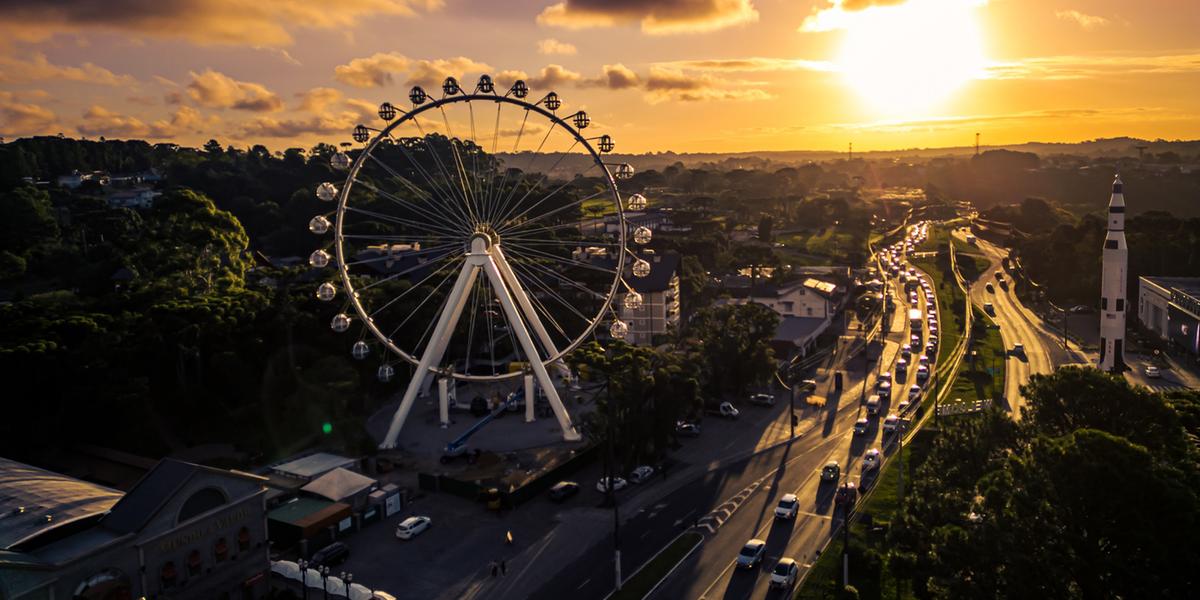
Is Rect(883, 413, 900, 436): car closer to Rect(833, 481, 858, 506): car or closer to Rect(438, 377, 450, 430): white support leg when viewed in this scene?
Rect(833, 481, 858, 506): car

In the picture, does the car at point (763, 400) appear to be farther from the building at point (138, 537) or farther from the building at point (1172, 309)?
the building at point (1172, 309)

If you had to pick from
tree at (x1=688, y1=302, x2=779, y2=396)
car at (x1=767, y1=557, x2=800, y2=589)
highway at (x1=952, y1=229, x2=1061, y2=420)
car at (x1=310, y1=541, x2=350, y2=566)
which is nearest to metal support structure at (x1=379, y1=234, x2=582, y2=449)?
tree at (x1=688, y1=302, x2=779, y2=396)

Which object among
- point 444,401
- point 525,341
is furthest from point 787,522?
point 444,401

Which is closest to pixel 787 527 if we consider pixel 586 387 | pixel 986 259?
pixel 586 387

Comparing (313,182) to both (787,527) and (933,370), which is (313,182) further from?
(787,527)

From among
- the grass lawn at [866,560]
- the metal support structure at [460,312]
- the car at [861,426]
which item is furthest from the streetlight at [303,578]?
the car at [861,426]
